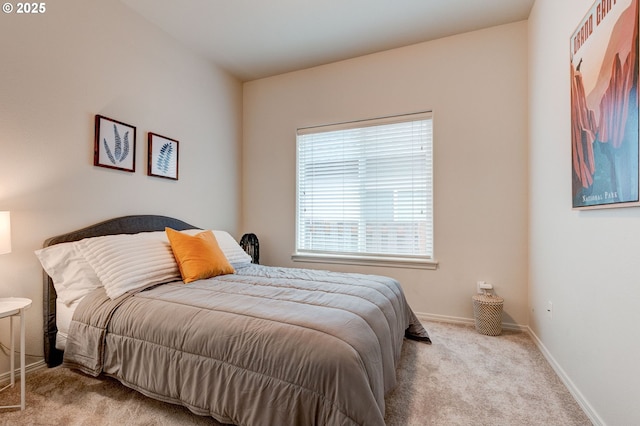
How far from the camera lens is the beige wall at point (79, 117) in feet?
6.38

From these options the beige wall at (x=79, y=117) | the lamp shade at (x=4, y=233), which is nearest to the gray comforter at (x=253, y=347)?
the lamp shade at (x=4, y=233)

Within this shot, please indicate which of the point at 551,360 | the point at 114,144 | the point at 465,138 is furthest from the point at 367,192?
the point at 114,144

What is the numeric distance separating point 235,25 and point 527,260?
3584 millimetres

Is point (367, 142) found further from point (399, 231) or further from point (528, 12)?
point (528, 12)

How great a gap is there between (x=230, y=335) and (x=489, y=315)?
2.30 metres

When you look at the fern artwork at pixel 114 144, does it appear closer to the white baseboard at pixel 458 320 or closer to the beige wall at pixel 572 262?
the white baseboard at pixel 458 320

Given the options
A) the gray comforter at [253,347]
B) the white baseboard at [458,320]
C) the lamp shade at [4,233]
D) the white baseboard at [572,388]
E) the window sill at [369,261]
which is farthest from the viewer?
the window sill at [369,261]

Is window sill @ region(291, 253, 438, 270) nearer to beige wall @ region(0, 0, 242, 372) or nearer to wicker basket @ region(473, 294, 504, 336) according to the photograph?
wicker basket @ region(473, 294, 504, 336)

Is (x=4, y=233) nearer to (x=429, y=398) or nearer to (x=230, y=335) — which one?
(x=230, y=335)

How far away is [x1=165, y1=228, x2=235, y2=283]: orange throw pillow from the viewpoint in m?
2.24

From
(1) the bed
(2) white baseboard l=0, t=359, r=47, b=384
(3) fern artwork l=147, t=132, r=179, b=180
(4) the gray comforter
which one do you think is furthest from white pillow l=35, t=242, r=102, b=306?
(3) fern artwork l=147, t=132, r=179, b=180

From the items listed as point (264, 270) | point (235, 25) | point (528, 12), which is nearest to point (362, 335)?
point (264, 270)

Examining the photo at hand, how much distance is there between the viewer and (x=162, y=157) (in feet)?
9.60

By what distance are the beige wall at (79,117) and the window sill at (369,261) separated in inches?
52.7
